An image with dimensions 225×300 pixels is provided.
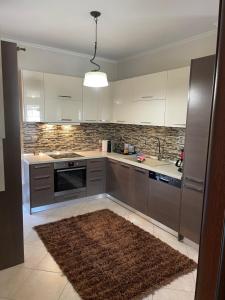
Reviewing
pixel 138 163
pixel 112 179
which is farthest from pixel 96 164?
pixel 138 163

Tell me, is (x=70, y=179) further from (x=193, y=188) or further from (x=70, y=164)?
(x=193, y=188)

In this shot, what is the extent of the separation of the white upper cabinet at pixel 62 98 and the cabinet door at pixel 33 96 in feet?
0.26

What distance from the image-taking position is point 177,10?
2334mm

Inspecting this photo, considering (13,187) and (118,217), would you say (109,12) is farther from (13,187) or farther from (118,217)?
(118,217)

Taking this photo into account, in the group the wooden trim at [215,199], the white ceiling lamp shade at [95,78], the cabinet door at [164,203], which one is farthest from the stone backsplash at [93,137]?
the wooden trim at [215,199]

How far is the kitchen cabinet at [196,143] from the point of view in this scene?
234 cm

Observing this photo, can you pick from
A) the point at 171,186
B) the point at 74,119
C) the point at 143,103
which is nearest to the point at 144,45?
the point at 143,103

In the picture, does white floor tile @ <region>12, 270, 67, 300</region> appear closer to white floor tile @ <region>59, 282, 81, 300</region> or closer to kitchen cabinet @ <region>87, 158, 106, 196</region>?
white floor tile @ <region>59, 282, 81, 300</region>

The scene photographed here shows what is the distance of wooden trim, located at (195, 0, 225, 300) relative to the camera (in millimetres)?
489

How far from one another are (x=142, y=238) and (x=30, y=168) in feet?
6.21

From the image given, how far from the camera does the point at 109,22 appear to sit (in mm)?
2682

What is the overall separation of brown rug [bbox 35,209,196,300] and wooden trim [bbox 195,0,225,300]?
1.66 m

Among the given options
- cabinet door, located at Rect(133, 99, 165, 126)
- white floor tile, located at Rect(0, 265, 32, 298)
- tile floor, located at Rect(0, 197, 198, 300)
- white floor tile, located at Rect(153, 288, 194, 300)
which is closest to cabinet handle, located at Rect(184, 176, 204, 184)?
tile floor, located at Rect(0, 197, 198, 300)

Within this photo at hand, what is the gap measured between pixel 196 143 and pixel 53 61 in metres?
2.80
